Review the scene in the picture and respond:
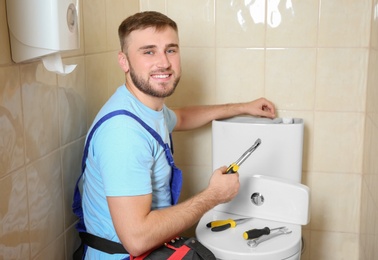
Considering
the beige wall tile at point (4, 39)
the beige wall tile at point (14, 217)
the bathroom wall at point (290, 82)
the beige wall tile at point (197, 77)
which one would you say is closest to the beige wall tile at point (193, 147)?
the bathroom wall at point (290, 82)

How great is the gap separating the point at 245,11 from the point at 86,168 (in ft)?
3.12

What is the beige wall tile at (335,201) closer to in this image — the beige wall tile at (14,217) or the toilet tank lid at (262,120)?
the toilet tank lid at (262,120)

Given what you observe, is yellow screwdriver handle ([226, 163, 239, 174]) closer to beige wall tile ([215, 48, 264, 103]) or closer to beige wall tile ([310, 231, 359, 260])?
beige wall tile ([215, 48, 264, 103])

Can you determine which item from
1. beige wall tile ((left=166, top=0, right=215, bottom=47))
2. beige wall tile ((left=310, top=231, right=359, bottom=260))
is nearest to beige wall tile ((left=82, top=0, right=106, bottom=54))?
beige wall tile ((left=166, top=0, right=215, bottom=47))

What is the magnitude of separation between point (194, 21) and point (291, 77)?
1.51ft

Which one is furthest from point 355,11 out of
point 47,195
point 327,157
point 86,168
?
point 47,195

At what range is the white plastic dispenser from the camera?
1.21 meters

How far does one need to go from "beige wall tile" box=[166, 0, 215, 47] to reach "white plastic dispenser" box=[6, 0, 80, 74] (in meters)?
0.93

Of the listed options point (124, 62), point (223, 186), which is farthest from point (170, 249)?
point (124, 62)

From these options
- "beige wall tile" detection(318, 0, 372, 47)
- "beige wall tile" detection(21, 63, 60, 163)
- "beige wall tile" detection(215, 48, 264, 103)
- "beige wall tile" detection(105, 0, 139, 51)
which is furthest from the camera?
"beige wall tile" detection(215, 48, 264, 103)

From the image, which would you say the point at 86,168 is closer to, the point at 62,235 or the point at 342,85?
the point at 62,235

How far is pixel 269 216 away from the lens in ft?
5.89

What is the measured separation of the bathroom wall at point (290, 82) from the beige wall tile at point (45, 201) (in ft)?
0.19

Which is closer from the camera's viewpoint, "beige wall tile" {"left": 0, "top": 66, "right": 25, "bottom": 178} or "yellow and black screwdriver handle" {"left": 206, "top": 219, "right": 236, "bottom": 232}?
"beige wall tile" {"left": 0, "top": 66, "right": 25, "bottom": 178}
